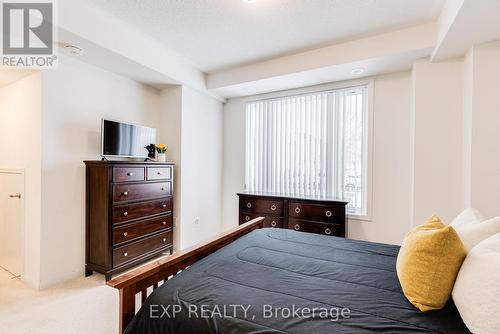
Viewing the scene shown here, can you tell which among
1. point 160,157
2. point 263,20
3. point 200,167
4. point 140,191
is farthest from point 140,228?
point 263,20

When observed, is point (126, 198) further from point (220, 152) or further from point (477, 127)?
point (477, 127)

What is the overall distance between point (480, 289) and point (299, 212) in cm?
237

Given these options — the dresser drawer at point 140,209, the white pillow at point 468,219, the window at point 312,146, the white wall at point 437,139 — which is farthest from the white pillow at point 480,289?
the dresser drawer at point 140,209

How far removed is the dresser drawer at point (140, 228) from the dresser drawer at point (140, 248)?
0.26 ft

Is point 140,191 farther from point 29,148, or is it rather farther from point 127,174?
point 29,148

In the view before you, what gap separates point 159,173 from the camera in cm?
322

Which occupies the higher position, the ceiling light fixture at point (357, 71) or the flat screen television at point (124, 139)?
the ceiling light fixture at point (357, 71)

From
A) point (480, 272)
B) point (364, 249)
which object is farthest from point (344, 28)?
point (480, 272)

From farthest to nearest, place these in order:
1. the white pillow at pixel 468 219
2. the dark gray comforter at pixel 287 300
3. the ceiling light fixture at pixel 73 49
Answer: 1. the ceiling light fixture at pixel 73 49
2. the white pillow at pixel 468 219
3. the dark gray comforter at pixel 287 300

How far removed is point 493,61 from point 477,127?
591 millimetres

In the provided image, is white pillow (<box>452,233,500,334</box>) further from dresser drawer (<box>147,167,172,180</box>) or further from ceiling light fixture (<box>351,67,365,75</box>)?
dresser drawer (<box>147,167,172,180</box>)

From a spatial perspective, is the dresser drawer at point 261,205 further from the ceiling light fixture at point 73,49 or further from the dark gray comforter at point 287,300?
the ceiling light fixture at point 73,49

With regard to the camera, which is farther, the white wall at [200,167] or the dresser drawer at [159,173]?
the white wall at [200,167]

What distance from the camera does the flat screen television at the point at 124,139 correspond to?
9.34 ft
